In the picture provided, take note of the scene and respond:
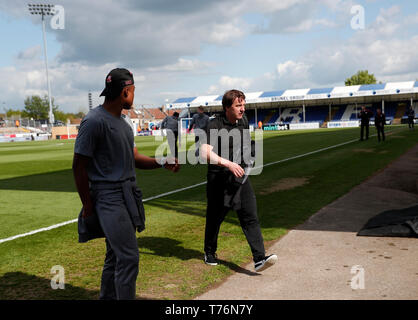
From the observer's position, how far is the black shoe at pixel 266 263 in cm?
461

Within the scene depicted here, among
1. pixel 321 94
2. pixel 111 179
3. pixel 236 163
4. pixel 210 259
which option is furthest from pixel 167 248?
pixel 321 94

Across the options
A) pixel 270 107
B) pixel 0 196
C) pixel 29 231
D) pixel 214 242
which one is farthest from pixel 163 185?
pixel 270 107

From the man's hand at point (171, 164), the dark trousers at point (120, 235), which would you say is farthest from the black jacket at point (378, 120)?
the dark trousers at point (120, 235)

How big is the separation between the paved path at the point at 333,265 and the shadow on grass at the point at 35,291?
50.8 inches

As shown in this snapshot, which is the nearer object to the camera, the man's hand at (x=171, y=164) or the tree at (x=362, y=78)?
the man's hand at (x=171, y=164)

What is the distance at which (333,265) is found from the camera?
493cm

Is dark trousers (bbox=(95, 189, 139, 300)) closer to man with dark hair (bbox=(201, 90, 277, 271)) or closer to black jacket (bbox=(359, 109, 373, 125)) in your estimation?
man with dark hair (bbox=(201, 90, 277, 271))

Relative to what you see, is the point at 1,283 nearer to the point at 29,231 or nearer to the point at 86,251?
the point at 86,251

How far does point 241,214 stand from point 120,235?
6.21 ft

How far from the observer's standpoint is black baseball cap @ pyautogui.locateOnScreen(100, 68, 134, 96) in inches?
129

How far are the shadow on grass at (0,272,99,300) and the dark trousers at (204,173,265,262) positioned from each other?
154 cm
